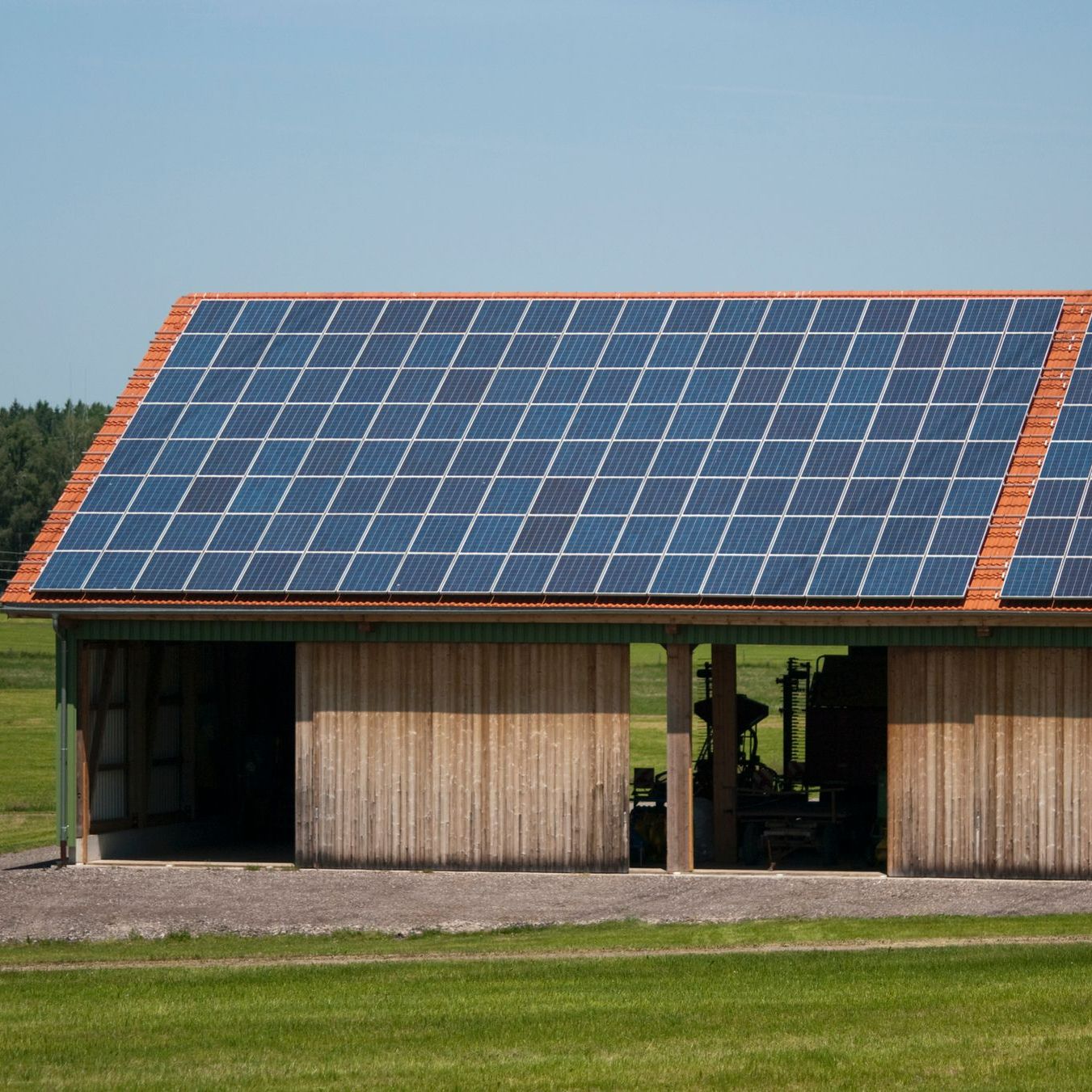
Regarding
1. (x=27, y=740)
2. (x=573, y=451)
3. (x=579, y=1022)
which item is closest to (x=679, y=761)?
(x=573, y=451)

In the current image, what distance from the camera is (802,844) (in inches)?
1166

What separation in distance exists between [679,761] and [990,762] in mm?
4100

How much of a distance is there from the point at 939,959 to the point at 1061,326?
562 inches

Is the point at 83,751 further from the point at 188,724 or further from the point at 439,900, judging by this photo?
the point at 439,900

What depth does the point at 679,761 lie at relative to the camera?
28.0m

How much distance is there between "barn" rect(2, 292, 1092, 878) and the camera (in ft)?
89.0

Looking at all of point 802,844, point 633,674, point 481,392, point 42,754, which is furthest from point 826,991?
point 633,674

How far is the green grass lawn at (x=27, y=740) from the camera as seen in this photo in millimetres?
36856

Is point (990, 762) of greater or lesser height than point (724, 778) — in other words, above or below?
above

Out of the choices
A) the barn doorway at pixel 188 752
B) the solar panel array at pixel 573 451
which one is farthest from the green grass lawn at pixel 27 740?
the solar panel array at pixel 573 451

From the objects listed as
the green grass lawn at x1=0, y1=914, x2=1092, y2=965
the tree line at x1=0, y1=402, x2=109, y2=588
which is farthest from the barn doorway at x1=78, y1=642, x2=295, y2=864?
the tree line at x1=0, y1=402, x2=109, y2=588

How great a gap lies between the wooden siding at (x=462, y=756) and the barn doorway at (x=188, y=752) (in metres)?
2.47

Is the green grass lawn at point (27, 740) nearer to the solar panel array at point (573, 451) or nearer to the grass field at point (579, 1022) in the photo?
the solar panel array at point (573, 451)

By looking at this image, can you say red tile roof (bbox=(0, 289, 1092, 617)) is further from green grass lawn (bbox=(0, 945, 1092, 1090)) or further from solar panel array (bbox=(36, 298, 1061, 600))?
green grass lawn (bbox=(0, 945, 1092, 1090))
